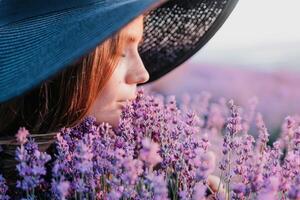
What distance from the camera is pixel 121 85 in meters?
1.64

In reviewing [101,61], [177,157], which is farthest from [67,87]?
[177,157]

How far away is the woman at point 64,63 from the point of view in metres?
1.35

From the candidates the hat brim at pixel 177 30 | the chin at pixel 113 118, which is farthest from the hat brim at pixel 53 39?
the hat brim at pixel 177 30

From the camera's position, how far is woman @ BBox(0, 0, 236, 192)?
1347 millimetres

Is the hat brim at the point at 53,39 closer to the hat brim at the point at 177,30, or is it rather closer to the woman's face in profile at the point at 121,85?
the woman's face in profile at the point at 121,85

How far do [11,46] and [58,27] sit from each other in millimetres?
163

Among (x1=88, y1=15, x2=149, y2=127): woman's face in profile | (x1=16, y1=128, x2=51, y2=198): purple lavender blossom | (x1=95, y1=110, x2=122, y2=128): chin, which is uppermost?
(x1=88, y1=15, x2=149, y2=127): woman's face in profile

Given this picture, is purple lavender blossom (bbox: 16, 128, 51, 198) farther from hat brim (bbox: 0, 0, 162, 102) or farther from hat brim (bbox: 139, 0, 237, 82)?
hat brim (bbox: 139, 0, 237, 82)

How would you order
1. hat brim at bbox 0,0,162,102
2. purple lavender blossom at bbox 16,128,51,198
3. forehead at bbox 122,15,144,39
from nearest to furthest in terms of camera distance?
purple lavender blossom at bbox 16,128,51,198
hat brim at bbox 0,0,162,102
forehead at bbox 122,15,144,39

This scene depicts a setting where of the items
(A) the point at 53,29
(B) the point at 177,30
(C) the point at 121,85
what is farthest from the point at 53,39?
(B) the point at 177,30

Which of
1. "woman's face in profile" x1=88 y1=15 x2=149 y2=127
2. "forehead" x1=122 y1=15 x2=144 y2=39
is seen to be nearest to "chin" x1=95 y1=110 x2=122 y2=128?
"woman's face in profile" x1=88 y1=15 x2=149 y2=127

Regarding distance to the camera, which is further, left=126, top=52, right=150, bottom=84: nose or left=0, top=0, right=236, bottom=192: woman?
left=126, top=52, right=150, bottom=84: nose

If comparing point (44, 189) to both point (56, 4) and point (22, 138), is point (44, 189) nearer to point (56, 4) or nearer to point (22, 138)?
point (22, 138)

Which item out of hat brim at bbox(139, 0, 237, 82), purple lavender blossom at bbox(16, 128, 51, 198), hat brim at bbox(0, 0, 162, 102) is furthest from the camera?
hat brim at bbox(139, 0, 237, 82)
